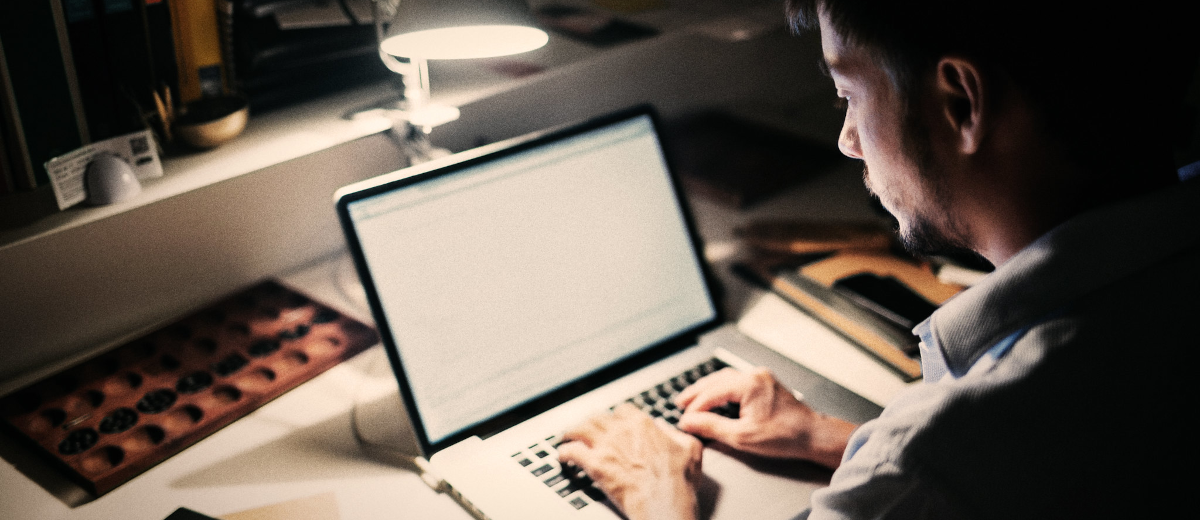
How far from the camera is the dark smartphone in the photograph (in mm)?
1095

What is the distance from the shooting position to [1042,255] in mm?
622

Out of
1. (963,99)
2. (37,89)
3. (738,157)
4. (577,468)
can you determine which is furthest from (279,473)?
(738,157)

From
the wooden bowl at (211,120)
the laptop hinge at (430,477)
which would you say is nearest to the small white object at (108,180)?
the wooden bowl at (211,120)

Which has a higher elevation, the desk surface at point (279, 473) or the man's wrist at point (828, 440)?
the desk surface at point (279, 473)

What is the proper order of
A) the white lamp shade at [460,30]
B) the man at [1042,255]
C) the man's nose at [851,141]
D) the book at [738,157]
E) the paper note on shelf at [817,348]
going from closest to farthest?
1. the man at [1042,255]
2. the man's nose at [851,141]
3. the white lamp shade at [460,30]
4. the paper note on shelf at [817,348]
5. the book at [738,157]

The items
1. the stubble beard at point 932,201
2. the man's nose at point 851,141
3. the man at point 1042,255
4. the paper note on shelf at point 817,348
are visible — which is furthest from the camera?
the paper note on shelf at point 817,348

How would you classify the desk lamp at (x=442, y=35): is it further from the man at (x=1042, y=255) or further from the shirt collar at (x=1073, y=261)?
the shirt collar at (x=1073, y=261)

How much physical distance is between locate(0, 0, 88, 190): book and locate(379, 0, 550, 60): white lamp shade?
373mm

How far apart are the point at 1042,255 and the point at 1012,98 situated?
0.42 ft

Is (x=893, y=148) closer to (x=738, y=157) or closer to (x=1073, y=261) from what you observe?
(x=1073, y=261)

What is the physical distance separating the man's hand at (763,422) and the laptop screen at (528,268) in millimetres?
136

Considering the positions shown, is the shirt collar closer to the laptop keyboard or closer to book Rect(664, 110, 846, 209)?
the laptop keyboard

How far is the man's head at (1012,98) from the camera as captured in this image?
60cm

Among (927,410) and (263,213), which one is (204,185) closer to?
(263,213)
